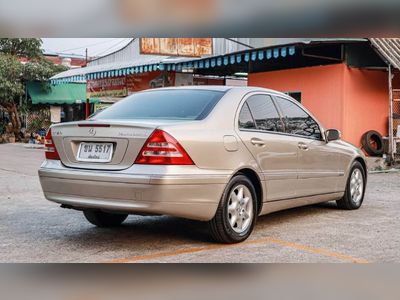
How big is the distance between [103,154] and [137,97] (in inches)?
49.9

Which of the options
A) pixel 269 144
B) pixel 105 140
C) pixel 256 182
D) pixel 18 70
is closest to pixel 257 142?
pixel 269 144

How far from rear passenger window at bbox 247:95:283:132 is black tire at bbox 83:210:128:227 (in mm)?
1833

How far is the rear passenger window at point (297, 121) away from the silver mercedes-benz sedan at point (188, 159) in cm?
2

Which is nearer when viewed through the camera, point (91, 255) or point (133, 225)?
point (91, 255)

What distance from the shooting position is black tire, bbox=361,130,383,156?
46.4 feet

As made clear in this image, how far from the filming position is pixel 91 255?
4719 mm

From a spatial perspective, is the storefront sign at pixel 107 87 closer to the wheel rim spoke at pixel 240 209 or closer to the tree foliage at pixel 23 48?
the tree foliage at pixel 23 48

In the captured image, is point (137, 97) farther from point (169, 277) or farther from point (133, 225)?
point (169, 277)

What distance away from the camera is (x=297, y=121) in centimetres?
650

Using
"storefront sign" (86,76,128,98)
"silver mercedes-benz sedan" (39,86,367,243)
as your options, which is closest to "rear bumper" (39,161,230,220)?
"silver mercedes-benz sedan" (39,86,367,243)

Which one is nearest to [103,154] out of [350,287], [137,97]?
[137,97]

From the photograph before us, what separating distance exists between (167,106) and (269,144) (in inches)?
44.4

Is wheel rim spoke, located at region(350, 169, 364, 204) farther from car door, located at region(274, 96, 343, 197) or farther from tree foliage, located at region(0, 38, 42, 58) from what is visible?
tree foliage, located at region(0, 38, 42, 58)

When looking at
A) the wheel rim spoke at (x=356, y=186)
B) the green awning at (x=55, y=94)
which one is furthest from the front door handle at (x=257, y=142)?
the green awning at (x=55, y=94)
